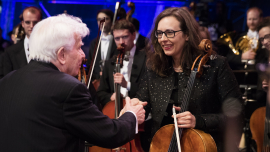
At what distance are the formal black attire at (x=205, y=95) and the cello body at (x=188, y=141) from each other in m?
0.10

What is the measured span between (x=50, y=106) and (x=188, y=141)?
85 centimetres

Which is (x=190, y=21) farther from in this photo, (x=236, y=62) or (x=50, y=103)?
(x=236, y=62)

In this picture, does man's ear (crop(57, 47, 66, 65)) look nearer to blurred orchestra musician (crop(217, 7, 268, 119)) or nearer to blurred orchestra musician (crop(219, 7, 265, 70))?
blurred orchestra musician (crop(217, 7, 268, 119))

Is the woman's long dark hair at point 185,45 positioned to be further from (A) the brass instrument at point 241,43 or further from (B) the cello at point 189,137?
(A) the brass instrument at point 241,43

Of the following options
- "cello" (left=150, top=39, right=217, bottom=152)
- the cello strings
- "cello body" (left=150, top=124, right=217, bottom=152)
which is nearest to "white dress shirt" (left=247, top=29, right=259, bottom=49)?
"cello" (left=150, top=39, right=217, bottom=152)

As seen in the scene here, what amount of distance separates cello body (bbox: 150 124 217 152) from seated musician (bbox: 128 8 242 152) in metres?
0.07

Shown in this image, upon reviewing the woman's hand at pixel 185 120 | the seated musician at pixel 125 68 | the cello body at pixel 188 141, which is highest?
the seated musician at pixel 125 68

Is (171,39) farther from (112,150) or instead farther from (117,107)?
(112,150)

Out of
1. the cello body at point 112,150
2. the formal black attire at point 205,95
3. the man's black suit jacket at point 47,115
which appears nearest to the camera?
the man's black suit jacket at point 47,115

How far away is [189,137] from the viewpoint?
1.79 m

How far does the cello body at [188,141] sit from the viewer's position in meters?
1.73

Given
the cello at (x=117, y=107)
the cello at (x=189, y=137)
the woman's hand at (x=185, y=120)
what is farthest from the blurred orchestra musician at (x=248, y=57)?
the woman's hand at (x=185, y=120)

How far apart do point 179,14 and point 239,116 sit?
0.81m

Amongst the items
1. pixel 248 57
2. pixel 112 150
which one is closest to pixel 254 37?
pixel 248 57
